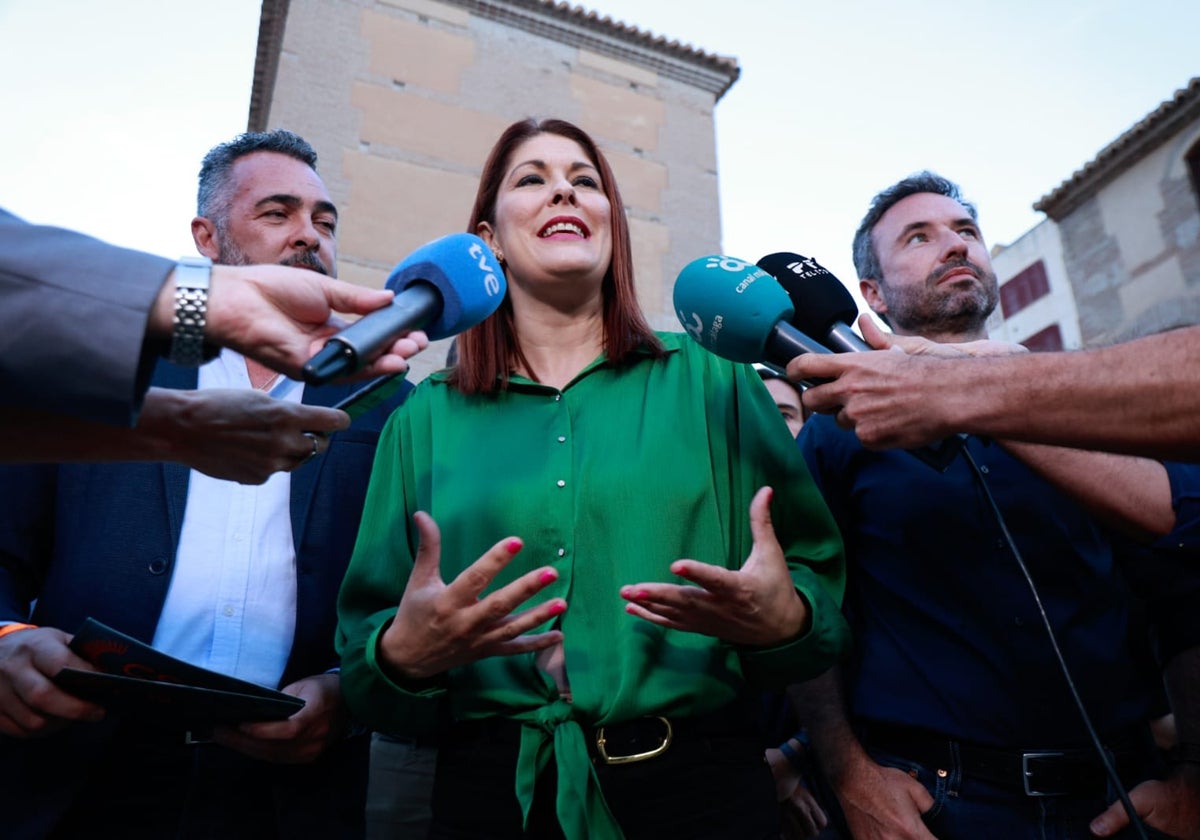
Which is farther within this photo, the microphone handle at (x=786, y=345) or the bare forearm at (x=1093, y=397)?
the microphone handle at (x=786, y=345)

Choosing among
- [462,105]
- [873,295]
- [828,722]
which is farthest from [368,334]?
[462,105]

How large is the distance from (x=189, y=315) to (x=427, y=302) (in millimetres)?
402

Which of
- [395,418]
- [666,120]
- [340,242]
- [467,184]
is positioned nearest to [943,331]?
[395,418]

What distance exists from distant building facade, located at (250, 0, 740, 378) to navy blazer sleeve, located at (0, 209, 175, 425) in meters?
7.05

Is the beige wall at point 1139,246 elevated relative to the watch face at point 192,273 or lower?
elevated

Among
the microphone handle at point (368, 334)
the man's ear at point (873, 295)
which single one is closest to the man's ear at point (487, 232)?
the microphone handle at point (368, 334)

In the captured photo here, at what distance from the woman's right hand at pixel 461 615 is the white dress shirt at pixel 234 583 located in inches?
24.3

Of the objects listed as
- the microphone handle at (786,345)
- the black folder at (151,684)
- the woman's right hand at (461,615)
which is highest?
the microphone handle at (786,345)

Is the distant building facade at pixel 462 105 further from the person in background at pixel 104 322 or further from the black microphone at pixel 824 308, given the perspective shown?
the person in background at pixel 104 322

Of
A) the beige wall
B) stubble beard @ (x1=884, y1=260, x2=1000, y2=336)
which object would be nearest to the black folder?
stubble beard @ (x1=884, y1=260, x2=1000, y2=336)

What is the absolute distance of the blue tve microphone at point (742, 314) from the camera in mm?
1899

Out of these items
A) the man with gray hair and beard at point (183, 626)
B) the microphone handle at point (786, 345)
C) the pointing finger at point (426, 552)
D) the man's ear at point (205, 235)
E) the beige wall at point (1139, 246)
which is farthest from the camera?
the beige wall at point (1139, 246)

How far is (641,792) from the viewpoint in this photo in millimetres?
1711

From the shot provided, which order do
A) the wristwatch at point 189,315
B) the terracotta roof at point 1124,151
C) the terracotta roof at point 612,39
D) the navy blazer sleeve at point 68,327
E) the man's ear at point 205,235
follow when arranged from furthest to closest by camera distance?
the terracotta roof at point 1124,151, the terracotta roof at point 612,39, the man's ear at point 205,235, the wristwatch at point 189,315, the navy blazer sleeve at point 68,327
